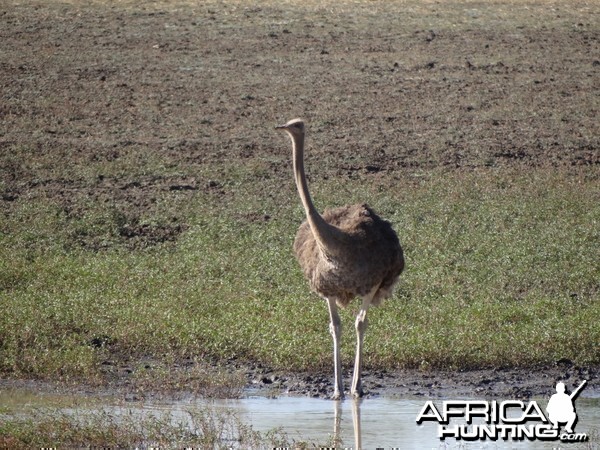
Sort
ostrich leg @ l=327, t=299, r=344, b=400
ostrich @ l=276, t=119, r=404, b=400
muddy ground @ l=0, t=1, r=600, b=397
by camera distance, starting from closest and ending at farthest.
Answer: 1. ostrich @ l=276, t=119, r=404, b=400
2. ostrich leg @ l=327, t=299, r=344, b=400
3. muddy ground @ l=0, t=1, r=600, b=397

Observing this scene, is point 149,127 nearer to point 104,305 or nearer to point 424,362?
point 104,305

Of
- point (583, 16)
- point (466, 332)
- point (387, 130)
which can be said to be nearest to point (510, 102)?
point (387, 130)

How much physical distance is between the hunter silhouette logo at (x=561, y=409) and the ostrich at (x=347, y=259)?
1.20 meters

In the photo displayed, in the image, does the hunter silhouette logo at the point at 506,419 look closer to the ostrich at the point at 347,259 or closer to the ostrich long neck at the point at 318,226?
the ostrich at the point at 347,259

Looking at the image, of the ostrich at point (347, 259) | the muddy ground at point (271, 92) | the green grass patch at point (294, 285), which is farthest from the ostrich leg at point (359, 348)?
the muddy ground at point (271, 92)

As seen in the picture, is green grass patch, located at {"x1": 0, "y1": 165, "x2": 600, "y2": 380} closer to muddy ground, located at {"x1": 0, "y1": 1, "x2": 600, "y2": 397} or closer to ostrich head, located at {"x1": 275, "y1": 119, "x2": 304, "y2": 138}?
muddy ground, located at {"x1": 0, "y1": 1, "x2": 600, "y2": 397}

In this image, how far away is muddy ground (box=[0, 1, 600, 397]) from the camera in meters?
14.4

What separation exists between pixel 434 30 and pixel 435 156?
6056 millimetres

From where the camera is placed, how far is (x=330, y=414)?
768cm

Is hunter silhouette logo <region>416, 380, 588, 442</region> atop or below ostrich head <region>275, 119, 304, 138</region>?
below

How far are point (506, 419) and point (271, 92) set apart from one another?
10.6 m

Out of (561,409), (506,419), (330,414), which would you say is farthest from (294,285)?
(561,409)

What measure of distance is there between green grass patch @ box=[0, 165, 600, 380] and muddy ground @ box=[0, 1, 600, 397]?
2.20ft

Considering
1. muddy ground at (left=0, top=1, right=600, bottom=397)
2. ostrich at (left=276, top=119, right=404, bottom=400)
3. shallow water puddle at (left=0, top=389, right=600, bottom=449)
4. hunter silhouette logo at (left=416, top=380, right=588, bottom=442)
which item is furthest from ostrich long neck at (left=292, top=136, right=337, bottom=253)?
muddy ground at (left=0, top=1, right=600, bottom=397)
